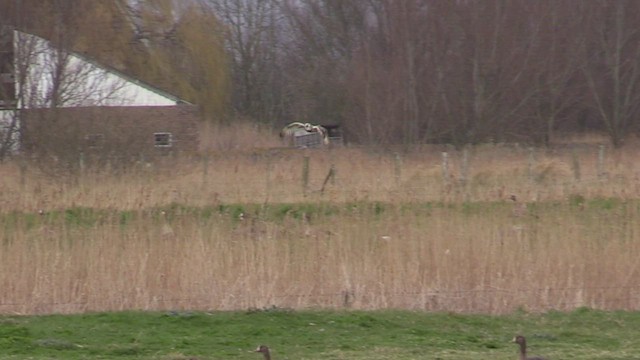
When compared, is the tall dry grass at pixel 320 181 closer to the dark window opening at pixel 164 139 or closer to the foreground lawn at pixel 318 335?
the foreground lawn at pixel 318 335

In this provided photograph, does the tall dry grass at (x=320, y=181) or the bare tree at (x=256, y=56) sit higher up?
the bare tree at (x=256, y=56)

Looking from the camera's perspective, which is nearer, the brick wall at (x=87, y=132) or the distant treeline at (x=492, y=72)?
the brick wall at (x=87, y=132)

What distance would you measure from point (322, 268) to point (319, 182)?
11.1m

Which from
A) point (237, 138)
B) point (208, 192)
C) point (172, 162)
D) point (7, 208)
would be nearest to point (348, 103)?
point (237, 138)

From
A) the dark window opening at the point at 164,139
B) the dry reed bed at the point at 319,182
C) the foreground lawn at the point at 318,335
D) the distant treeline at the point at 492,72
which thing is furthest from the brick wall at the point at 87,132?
the foreground lawn at the point at 318,335

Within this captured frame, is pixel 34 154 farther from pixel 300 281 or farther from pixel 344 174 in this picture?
pixel 300 281

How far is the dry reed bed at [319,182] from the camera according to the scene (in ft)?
58.8

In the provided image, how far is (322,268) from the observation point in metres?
12.8

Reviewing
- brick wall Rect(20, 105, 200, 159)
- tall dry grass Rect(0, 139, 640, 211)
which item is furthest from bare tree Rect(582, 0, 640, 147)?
brick wall Rect(20, 105, 200, 159)

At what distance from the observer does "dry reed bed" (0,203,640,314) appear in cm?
1244

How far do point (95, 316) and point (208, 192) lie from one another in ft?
30.9

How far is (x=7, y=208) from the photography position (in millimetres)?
16609

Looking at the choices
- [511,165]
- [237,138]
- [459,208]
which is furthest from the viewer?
[237,138]

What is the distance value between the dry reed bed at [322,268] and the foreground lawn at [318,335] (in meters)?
0.49
